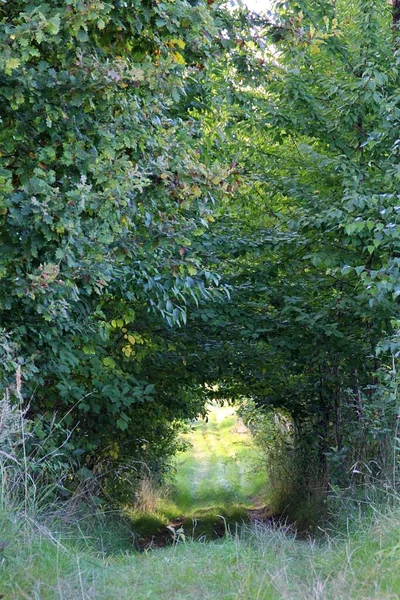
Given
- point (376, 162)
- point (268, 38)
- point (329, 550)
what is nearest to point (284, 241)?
point (376, 162)

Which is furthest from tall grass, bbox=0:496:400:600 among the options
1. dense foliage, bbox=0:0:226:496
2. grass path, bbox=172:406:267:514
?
grass path, bbox=172:406:267:514

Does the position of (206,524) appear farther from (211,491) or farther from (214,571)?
(214,571)

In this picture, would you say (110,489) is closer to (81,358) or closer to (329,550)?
(81,358)

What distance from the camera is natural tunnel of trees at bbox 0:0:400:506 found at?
5.31m

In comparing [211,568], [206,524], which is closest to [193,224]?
[211,568]

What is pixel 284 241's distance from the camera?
30.0 feet

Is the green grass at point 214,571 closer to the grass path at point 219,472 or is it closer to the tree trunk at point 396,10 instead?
the tree trunk at point 396,10

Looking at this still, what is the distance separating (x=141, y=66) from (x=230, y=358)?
16.5ft

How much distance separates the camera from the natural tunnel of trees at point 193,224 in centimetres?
531

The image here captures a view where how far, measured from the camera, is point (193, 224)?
6320 mm

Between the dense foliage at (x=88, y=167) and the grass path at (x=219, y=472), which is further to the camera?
the grass path at (x=219, y=472)

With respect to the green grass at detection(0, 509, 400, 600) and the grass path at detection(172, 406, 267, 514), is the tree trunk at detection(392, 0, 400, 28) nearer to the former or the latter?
the green grass at detection(0, 509, 400, 600)

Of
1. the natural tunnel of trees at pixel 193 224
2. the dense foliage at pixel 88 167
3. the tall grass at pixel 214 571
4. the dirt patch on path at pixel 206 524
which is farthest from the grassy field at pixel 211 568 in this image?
the dirt patch on path at pixel 206 524

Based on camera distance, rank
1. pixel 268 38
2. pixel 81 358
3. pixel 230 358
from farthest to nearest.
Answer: pixel 230 358
pixel 81 358
pixel 268 38
